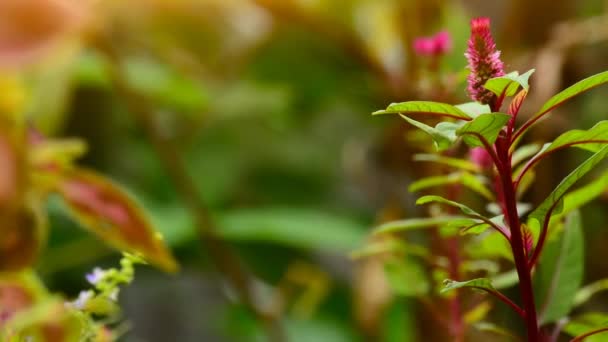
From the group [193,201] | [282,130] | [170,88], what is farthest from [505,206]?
[282,130]

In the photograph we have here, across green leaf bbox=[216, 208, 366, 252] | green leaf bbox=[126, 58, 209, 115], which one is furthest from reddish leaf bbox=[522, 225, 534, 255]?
green leaf bbox=[126, 58, 209, 115]

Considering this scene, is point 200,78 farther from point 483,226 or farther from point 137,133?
point 483,226

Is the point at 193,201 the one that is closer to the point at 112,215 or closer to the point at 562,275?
the point at 112,215

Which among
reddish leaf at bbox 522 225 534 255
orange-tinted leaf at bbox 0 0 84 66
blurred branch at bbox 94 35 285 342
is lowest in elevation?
reddish leaf at bbox 522 225 534 255

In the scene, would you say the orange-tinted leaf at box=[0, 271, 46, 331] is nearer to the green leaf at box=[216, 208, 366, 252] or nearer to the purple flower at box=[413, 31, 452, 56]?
the purple flower at box=[413, 31, 452, 56]

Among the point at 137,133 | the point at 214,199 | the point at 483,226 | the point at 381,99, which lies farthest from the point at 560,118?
the point at 137,133

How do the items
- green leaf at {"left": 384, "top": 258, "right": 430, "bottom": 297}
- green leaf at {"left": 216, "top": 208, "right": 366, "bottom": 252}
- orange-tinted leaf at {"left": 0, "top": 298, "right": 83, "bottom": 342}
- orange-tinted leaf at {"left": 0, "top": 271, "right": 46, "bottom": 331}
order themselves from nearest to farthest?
orange-tinted leaf at {"left": 0, "top": 298, "right": 83, "bottom": 342}, orange-tinted leaf at {"left": 0, "top": 271, "right": 46, "bottom": 331}, green leaf at {"left": 384, "top": 258, "right": 430, "bottom": 297}, green leaf at {"left": 216, "top": 208, "right": 366, "bottom": 252}
